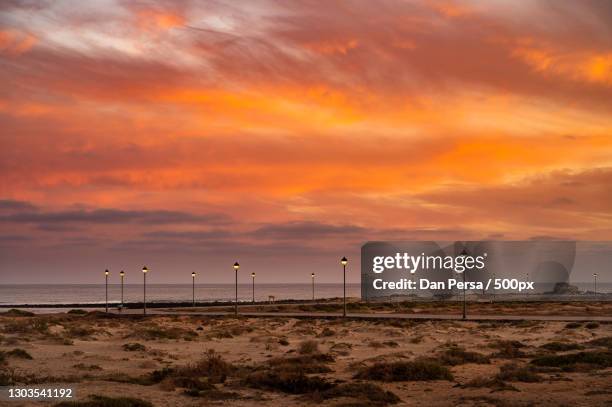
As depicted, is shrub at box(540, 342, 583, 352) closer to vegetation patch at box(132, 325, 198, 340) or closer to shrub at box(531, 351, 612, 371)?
shrub at box(531, 351, 612, 371)

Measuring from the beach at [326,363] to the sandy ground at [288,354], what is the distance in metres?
0.07

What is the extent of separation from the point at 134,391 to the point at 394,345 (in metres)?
19.9

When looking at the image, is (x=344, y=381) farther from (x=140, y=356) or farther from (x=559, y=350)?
(x=559, y=350)

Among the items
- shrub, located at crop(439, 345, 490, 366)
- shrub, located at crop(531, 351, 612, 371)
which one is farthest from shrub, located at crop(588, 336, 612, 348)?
shrub, located at crop(439, 345, 490, 366)

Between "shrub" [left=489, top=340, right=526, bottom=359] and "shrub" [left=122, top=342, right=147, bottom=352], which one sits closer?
"shrub" [left=489, top=340, right=526, bottom=359]

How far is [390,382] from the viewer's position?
2541cm

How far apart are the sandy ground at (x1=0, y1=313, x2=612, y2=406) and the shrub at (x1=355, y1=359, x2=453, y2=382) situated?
1.18ft

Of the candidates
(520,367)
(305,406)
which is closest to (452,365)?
(520,367)

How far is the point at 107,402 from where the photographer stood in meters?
19.4

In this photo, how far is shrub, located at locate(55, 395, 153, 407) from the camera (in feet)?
62.8

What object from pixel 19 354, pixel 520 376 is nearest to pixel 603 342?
pixel 520 376

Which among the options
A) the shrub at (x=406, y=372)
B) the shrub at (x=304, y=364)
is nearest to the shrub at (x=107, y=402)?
the shrub at (x=304, y=364)

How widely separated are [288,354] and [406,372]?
398 inches

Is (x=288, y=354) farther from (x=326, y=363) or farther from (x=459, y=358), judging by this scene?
(x=459, y=358)
